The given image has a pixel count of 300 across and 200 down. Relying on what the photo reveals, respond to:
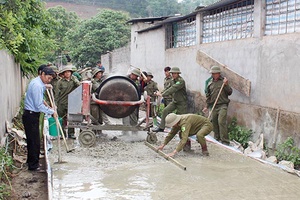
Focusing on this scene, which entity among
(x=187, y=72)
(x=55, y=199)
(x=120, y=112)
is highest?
(x=187, y=72)

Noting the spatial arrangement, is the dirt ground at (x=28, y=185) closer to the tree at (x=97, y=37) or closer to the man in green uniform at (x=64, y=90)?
the man in green uniform at (x=64, y=90)

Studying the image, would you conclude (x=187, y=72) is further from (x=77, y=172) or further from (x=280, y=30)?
(x=77, y=172)

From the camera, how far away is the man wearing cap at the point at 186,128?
270 inches

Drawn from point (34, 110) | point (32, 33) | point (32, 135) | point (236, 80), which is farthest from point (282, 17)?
point (32, 33)

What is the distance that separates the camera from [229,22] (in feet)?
32.3

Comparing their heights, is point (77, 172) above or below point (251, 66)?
below

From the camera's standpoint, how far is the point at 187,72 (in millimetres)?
12109

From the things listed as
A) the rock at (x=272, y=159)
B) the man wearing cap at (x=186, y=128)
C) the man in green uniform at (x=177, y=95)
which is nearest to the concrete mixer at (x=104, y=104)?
the man in green uniform at (x=177, y=95)

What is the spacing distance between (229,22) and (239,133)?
307cm

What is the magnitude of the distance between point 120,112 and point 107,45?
22221mm

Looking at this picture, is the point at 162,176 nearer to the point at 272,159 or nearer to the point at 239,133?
the point at 272,159

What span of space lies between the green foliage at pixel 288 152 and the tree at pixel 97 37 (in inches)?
934

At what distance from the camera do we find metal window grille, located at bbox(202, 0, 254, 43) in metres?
8.97

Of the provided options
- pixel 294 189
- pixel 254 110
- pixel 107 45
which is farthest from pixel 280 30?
pixel 107 45
